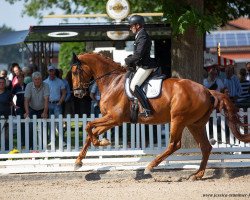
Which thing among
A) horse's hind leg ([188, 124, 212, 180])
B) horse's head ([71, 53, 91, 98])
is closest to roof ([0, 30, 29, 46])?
horse's head ([71, 53, 91, 98])

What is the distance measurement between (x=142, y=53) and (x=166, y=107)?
43.2 inches

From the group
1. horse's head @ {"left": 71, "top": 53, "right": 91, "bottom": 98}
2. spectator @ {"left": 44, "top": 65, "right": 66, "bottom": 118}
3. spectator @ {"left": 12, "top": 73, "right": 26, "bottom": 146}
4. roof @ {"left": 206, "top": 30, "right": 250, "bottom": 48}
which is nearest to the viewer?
horse's head @ {"left": 71, "top": 53, "right": 91, "bottom": 98}

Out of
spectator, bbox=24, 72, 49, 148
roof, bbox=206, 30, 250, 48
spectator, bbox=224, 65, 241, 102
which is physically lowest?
roof, bbox=206, 30, 250, 48

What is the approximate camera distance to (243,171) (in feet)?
46.0

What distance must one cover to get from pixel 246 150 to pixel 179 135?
1.67 meters

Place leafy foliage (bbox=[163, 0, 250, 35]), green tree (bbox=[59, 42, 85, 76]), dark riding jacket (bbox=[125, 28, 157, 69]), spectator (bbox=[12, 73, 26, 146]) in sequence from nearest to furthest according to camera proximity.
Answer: dark riding jacket (bbox=[125, 28, 157, 69]) → leafy foliage (bbox=[163, 0, 250, 35]) → spectator (bbox=[12, 73, 26, 146]) → green tree (bbox=[59, 42, 85, 76])

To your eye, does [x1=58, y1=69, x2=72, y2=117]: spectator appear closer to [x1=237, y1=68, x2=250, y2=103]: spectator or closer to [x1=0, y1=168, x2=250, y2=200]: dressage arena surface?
[x1=237, y1=68, x2=250, y2=103]: spectator

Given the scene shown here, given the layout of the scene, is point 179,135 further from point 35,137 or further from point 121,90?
point 35,137

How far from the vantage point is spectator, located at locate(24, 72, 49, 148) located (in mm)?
16781

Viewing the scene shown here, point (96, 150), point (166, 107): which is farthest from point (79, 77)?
point (96, 150)

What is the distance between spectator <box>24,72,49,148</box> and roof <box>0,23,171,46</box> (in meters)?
1.97

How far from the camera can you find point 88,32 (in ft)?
61.3

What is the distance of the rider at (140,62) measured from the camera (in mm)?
13352

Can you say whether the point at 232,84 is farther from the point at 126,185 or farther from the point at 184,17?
the point at 126,185
